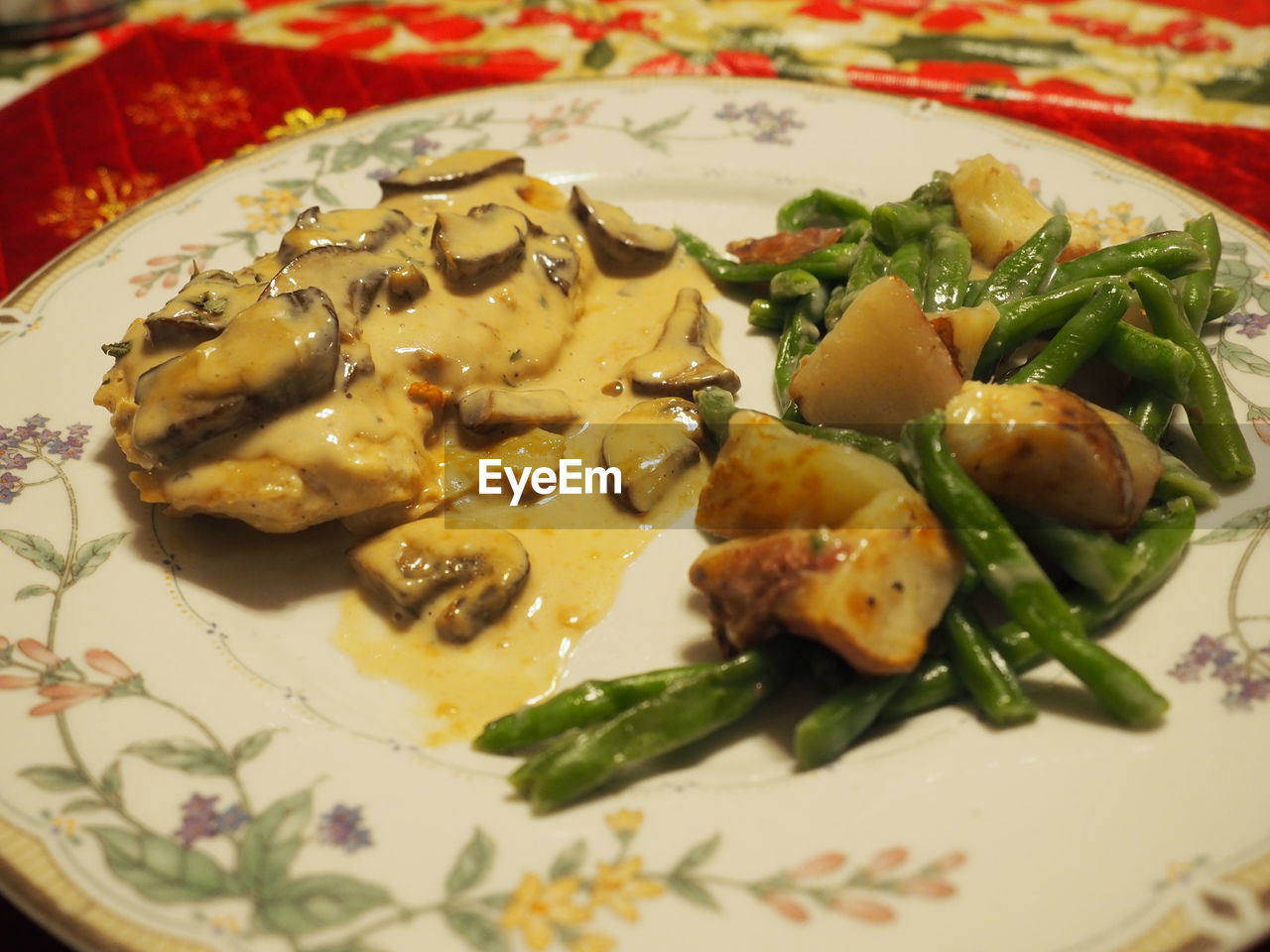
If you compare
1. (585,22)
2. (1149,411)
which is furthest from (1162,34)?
(1149,411)

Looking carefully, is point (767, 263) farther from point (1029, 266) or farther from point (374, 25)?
point (374, 25)

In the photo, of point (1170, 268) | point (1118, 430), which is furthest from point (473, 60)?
point (1118, 430)

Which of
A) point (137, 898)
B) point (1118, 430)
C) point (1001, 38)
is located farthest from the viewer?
point (1001, 38)

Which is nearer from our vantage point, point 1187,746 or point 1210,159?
point 1187,746

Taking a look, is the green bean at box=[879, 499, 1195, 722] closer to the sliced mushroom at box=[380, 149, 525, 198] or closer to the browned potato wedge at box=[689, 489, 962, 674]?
the browned potato wedge at box=[689, 489, 962, 674]

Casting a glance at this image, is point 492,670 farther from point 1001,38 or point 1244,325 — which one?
point 1001,38
